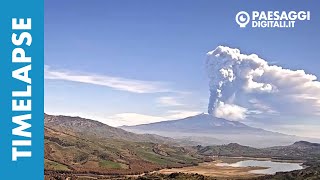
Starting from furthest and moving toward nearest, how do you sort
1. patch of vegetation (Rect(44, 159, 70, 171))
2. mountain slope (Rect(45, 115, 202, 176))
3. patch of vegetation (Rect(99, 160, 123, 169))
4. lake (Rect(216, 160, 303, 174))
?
patch of vegetation (Rect(99, 160, 123, 169))
mountain slope (Rect(45, 115, 202, 176))
lake (Rect(216, 160, 303, 174))
patch of vegetation (Rect(44, 159, 70, 171))

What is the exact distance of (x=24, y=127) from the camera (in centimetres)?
1110

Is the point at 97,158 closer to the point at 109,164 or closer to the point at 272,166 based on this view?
the point at 109,164

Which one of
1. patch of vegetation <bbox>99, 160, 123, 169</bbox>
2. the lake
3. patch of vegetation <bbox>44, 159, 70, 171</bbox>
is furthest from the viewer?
patch of vegetation <bbox>99, 160, 123, 169</bbox>

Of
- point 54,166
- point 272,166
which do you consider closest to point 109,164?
point 54,166

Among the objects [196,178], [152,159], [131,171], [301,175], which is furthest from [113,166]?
[301,175]

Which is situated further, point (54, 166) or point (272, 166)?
point (272, 166)

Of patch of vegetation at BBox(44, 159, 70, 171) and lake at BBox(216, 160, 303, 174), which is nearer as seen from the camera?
patch of vegetation at BBox(44, 159, 70, 171)

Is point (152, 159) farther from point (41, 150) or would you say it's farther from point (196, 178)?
point (41, 150)

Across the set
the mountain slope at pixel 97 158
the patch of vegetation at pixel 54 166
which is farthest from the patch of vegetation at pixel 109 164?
the patch of vegetation at pixel 54 166

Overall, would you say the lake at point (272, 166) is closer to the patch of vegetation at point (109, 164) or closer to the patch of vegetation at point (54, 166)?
the patch of vegetation at point (109, 164)

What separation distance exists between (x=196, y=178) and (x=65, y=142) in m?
90.4

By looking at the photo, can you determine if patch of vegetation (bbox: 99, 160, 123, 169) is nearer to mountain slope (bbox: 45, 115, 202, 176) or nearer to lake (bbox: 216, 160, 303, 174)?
mountain slope (bbox: 45, 115, 202, 176)

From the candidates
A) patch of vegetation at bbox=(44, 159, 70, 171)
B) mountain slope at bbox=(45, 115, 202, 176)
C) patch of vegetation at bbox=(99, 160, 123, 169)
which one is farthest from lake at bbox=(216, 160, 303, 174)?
patch of vegetation at bbox=(44, 159, 70, 171)

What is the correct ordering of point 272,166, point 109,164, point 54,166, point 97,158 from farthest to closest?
point 272,166 → point 97,158 → point 109,164 → point 54,166
